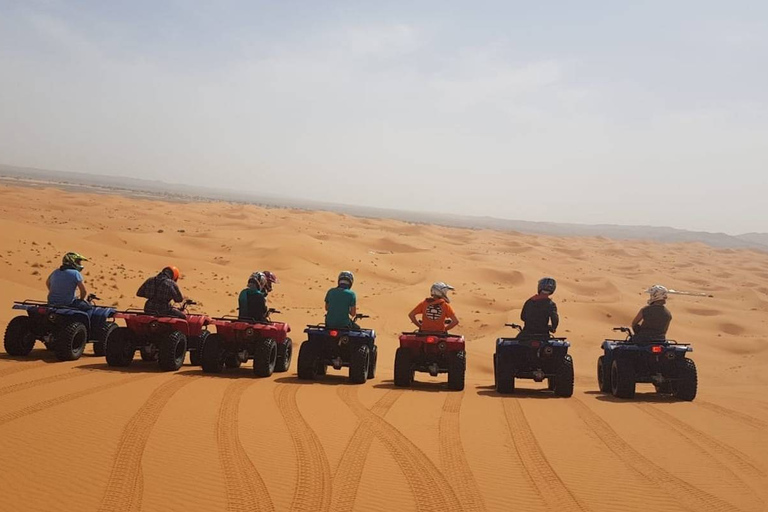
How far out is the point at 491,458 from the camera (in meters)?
6.55

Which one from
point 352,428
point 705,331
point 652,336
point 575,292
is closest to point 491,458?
point 352,428

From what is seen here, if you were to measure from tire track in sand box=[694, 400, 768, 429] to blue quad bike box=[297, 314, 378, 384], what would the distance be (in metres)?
5.18

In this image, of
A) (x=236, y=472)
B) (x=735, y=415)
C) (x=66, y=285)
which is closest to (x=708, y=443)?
(x=735, y=415)

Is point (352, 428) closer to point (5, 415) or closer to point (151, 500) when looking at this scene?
point (151, 500)

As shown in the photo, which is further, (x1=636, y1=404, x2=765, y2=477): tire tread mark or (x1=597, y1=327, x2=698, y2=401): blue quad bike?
(x1=597, y1=327, x2=698, y2=401): blue quad bike

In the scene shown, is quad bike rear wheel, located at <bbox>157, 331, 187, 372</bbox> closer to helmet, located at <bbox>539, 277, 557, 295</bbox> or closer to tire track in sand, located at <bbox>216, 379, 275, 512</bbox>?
tire track in sand, located at <bbox>216, 379, 275, 512</bbox>

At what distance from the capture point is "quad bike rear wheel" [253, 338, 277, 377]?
10.6m

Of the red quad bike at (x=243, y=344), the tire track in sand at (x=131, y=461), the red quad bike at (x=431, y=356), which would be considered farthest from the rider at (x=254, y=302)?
the tire track in sand at (x=131, y=461)

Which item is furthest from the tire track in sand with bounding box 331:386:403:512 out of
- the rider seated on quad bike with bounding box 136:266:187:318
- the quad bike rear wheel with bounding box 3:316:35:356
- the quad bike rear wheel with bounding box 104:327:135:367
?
the quad bike rear wheel with bounding box 3:316:35:356

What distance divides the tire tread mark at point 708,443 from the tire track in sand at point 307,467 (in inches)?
162

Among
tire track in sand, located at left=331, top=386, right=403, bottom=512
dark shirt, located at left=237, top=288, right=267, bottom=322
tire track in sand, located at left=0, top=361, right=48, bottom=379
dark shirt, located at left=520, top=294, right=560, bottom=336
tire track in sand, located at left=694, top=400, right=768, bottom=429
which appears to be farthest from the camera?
dark shirt, located at left=237, top=288, right=267, bottom=322

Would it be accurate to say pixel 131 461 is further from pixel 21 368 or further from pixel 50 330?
pixel 50 330

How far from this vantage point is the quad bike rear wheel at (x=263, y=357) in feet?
34.8

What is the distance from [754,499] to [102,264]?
22461 millimetres
